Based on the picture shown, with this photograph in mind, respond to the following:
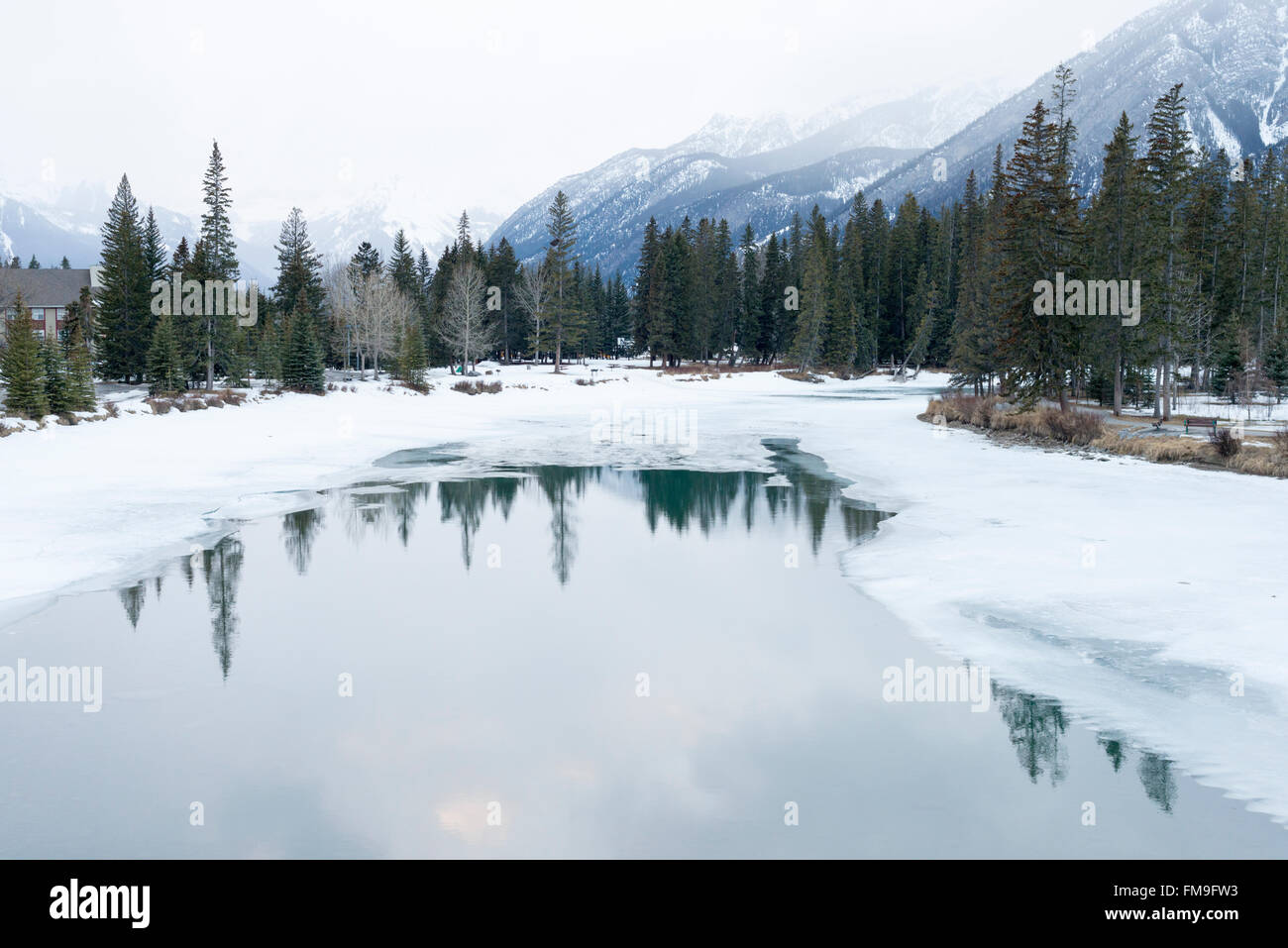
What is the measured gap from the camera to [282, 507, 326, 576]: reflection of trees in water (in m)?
15.3

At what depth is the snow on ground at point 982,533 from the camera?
9.32m

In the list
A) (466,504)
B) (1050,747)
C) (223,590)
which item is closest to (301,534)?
(223,590)

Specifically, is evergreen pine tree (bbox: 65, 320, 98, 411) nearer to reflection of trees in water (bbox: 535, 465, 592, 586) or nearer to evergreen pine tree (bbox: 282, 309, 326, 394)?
evergreen pine tree (bbox: 282, 309, 326, 394)

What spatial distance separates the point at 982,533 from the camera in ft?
55.6

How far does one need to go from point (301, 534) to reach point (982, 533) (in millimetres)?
12810

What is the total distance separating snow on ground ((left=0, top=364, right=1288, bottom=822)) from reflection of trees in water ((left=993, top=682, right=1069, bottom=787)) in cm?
28

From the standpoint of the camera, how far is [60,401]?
3356cm

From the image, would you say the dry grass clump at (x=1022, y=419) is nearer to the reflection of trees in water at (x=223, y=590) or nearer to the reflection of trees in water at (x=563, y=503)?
the reflection of trees in water at (x=563, y=503)

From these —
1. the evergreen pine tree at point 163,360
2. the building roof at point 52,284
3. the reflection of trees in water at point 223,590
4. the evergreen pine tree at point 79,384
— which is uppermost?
the building roof at point 52,284

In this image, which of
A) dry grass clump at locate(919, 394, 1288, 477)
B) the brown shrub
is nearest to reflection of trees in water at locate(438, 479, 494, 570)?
dry grass clump at locate(919, 394, 1288, 477)

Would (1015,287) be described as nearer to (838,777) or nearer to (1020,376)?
(1020,376)

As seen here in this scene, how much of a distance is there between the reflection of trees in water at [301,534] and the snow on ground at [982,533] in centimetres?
106

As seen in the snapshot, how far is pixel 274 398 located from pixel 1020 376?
3834 cm

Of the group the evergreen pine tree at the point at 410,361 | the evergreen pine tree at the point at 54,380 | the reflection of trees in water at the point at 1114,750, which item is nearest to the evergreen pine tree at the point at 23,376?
the evergreen pine tree at the point at 54,380
